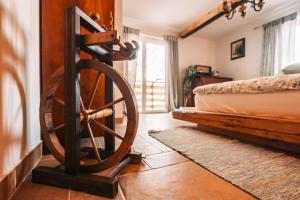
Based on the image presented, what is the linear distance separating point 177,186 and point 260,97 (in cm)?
101

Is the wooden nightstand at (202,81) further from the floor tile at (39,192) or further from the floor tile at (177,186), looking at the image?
the floor tile at (39,192)

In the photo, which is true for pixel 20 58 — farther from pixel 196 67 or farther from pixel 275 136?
pixel 196 67

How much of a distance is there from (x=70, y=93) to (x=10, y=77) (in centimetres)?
24

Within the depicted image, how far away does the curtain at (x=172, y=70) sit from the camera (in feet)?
14.8

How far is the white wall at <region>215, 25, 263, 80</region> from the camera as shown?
156 inches

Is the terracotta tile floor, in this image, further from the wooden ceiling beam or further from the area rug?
the wooden ceiling beam

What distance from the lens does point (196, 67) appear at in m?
4.57

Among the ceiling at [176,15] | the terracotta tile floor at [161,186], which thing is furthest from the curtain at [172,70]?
the terracotta tile floor at [161,186]

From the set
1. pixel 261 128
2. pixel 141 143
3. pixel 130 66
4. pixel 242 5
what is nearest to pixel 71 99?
pixel 141 143

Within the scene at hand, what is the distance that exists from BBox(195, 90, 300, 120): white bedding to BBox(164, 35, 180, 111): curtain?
271 centimetres

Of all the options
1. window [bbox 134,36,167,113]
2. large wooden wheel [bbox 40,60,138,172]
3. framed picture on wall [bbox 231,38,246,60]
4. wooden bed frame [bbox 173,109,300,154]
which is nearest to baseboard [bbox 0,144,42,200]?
large wooden wheel [bbox 40,60,138,172]

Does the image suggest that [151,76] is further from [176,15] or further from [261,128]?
[261,128]

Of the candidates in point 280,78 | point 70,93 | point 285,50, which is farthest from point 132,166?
point 285,50

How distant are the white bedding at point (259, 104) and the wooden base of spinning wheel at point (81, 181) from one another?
1.16m
